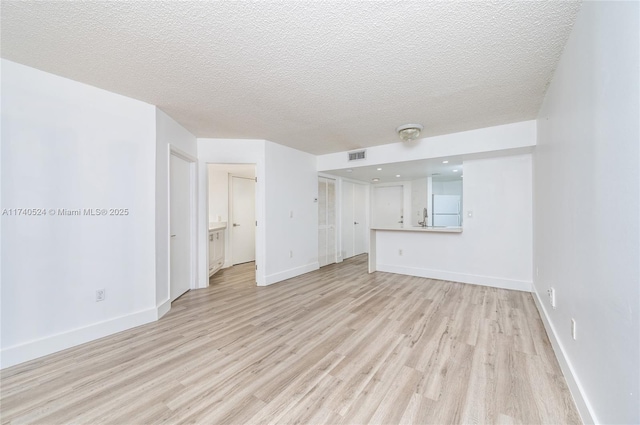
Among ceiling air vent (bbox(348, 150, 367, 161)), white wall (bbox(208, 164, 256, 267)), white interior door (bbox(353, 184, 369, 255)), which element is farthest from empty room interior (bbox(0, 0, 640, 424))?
white interior door (bbox(353, 184, 369, 255))

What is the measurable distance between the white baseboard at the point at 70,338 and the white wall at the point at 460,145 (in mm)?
3915

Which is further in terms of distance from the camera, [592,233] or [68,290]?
[68,290]

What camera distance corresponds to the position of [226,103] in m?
2.64

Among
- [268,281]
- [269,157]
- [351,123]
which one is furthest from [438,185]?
[268,281]

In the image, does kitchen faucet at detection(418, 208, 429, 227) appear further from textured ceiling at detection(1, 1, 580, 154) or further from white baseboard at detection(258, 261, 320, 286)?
textured ceiling at detection(1, 1, 580, 154)

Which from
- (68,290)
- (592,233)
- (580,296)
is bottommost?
(68,290)

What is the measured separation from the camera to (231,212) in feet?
18.7

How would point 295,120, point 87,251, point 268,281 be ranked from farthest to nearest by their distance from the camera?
1. point 268,281
2. point 295,120
3. point 87,251

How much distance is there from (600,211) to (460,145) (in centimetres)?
268

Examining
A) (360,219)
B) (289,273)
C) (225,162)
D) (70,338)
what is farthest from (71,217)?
(360,219)

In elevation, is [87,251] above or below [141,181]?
below

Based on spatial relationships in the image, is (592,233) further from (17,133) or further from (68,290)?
A: (17,133)

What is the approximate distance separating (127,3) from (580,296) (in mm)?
3173

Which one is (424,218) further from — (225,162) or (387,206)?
(225,162)
